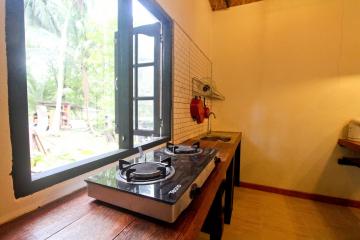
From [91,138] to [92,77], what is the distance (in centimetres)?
37

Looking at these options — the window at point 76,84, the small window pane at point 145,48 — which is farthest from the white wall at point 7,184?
the small window pane at point 145,48

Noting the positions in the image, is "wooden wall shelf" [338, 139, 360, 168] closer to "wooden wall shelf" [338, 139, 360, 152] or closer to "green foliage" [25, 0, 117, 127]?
"wooden wall shelf" [338, 139, 360, 152]

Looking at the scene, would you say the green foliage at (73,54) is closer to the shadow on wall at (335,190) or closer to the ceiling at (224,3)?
the ceiling at (224,3)

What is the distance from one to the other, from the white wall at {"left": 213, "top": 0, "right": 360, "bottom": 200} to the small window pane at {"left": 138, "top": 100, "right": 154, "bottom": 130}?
5.11 feet

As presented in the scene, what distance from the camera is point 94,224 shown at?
0.56 m

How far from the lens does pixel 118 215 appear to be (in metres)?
0.60

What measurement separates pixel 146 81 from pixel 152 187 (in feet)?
3.97

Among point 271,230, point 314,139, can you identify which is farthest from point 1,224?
point 314,139

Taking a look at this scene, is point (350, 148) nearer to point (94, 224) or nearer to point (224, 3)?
Answer: point (224, 3)

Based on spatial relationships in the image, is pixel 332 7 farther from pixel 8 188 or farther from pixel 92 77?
pixel 8 188

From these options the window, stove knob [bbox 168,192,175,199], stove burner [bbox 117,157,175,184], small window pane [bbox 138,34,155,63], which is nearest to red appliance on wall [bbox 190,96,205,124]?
the window

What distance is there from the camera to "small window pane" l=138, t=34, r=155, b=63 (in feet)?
5.33

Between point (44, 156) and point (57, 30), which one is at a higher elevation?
point (57, 30)

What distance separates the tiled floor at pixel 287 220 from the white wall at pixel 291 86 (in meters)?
0.26
